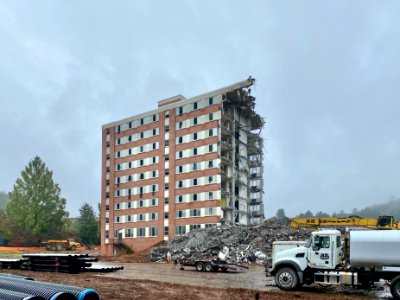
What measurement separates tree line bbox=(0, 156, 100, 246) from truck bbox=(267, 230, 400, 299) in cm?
8486

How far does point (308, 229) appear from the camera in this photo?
46.1 metres

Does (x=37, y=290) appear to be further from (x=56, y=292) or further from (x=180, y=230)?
(x=180, y=230)

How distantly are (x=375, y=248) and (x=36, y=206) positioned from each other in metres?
92.2

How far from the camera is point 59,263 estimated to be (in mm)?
30172

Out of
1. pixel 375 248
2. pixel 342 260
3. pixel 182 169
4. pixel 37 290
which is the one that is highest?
pixel 182 169

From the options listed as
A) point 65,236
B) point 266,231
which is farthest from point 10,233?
point 266,231

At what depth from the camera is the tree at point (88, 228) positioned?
10769 cm

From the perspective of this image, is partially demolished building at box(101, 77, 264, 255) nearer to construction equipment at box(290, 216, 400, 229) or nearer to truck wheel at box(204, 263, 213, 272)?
construction equipment at box(290, 216, 400, 229)

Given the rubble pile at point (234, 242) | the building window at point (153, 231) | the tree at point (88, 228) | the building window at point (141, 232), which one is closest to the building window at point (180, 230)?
the building window at point (153, 231)

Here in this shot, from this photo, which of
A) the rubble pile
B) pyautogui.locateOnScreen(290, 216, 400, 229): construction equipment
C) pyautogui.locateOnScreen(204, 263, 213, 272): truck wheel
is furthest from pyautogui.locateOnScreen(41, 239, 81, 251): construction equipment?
pyautogui.locateOnScreen(204, 263, 213, 272): truck wheel

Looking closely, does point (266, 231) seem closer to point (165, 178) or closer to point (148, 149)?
point (165, 178)

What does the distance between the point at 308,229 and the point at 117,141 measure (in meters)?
47.7

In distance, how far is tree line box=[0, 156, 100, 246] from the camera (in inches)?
3717

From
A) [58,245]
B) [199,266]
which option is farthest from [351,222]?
[58,245]
